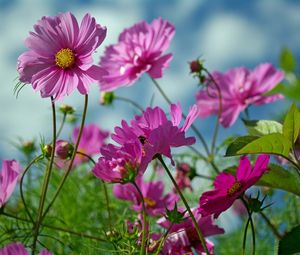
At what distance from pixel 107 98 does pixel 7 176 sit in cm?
61

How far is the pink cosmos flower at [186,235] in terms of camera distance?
2.39ft

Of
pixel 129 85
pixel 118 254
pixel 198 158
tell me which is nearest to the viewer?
pixel 118 254

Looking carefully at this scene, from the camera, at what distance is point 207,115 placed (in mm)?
1144

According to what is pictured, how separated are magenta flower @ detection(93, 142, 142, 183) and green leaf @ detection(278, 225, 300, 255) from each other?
0.50 ft

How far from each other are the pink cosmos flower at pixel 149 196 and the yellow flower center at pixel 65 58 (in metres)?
0.30

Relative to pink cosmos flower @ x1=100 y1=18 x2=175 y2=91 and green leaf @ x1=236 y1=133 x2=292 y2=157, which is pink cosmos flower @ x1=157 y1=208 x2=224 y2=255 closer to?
green leaf @ x1=236 y1=133 x2=292 y2=157

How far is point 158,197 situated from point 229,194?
41 centimetres

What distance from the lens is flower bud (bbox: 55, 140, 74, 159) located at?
74 centimetres

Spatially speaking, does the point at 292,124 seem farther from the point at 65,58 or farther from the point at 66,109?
the point at 66,109

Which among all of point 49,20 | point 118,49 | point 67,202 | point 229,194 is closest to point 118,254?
point 229,194

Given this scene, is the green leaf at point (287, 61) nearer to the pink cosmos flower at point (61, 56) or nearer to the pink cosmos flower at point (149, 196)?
the pink cosmos flower at point (61, 56)

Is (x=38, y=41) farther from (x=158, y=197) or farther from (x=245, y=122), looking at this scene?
(x=158, y=197)


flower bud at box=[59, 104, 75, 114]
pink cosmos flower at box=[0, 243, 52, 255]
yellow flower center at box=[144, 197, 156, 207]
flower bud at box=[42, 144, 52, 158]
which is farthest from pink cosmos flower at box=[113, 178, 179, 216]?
pink cosmos flower at box=[0, 243, 52, 255]

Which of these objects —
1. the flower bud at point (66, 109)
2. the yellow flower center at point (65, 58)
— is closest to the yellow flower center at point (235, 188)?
the yellow flower center at point (65, 58)
